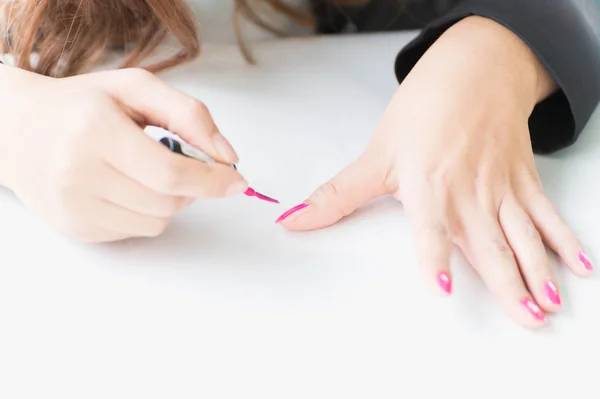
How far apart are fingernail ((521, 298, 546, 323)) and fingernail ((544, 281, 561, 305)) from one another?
0.04ft

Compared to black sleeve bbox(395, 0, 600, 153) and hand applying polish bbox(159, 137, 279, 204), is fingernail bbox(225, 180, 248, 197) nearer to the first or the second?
hand applying polish bbox(159, 137, 279, 204)

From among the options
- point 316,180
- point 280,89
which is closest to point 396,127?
point 316,180

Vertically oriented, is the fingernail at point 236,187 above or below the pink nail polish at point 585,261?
above

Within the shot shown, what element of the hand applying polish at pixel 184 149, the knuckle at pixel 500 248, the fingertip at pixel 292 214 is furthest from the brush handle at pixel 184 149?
the knuckle at pixel 500 248

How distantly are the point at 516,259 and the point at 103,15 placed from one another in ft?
1.54

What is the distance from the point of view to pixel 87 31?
0.63m

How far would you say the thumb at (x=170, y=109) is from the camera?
1.31ft

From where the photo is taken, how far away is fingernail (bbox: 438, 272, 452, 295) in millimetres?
413

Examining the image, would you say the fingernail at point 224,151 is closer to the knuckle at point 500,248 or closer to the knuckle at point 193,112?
the knuckle at point 193,112

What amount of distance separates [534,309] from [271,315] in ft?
0.58

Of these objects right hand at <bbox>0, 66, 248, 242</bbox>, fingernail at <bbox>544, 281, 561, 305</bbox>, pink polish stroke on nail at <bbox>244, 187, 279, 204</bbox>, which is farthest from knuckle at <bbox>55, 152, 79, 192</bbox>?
fingernail at <bbox>544, 281, 561, 305</bbox>

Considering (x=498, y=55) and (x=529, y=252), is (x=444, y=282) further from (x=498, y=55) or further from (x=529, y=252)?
(x=498, y=55)

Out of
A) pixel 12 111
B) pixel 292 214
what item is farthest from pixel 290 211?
pixel 12 111

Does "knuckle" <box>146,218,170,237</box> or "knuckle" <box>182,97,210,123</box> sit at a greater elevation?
"knuckle" <box>182,97,210,123</box>
